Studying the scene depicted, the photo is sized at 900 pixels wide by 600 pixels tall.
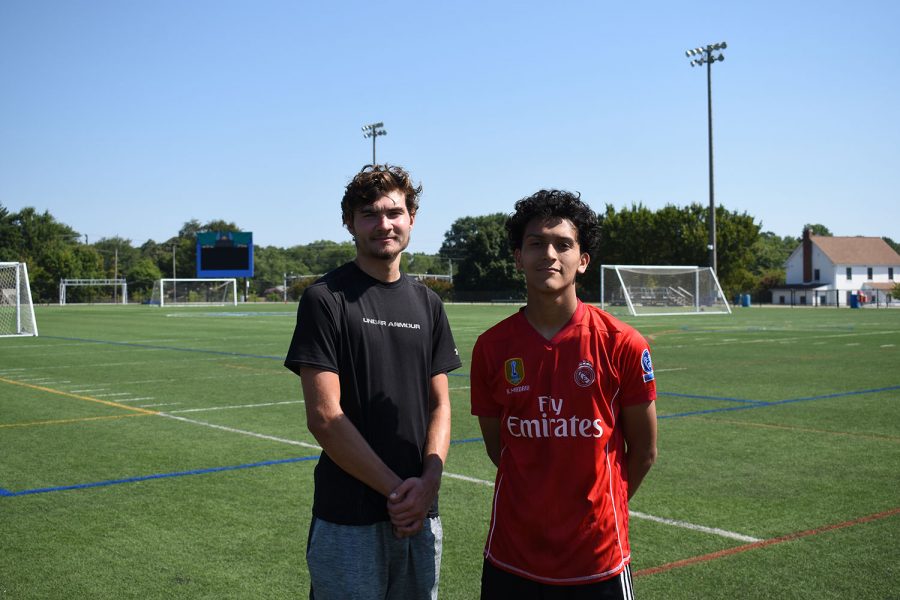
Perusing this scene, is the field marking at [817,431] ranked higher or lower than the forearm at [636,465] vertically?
lower

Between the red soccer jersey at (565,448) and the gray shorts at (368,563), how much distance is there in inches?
11.8

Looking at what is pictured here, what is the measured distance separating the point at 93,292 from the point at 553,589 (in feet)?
319

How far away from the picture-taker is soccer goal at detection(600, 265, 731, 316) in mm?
44347

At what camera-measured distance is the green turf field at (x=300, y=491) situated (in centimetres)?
503

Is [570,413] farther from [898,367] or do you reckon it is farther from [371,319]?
[898,367]

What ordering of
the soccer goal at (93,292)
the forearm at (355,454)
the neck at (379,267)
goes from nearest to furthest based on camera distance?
the forearm at (355,454) → the neck at (379,267) → the soccer goal at (93,292)

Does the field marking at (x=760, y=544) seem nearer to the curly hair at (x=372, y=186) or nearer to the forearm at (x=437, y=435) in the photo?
the forearm at (x=437, y=435)

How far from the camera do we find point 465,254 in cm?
11069

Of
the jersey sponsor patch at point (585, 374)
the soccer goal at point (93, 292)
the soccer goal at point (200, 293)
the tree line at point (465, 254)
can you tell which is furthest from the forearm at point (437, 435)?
the soccer goal at point (93, 292)

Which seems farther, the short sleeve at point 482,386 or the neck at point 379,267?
the neck at point 379,267

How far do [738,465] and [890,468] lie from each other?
122cm

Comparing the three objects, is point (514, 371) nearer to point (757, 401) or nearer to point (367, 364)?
point (367, 364)

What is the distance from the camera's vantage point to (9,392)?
45.2 feet

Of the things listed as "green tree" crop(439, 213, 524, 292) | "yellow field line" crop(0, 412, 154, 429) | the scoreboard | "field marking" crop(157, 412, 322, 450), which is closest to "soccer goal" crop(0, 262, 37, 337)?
"yellow field line" crop(0, 412, 154, 429)
